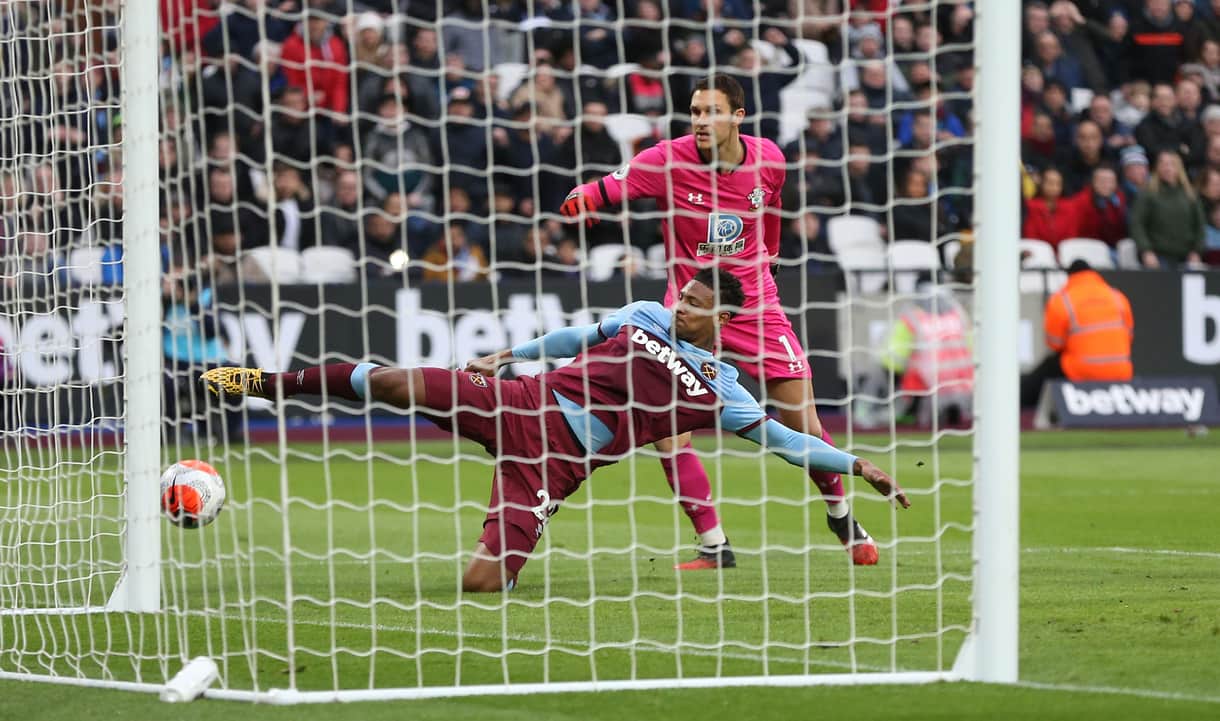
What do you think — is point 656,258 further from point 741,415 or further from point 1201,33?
point 741,415

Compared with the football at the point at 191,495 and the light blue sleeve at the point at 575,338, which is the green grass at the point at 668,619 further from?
the light blue sleeve at the point at 575,338

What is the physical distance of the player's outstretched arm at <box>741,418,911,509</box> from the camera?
6.17 meters

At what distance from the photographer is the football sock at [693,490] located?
7309 mm

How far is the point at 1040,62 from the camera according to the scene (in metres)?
18.3

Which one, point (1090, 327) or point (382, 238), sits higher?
point (382, 238)

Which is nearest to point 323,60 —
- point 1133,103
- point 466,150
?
point 466,150

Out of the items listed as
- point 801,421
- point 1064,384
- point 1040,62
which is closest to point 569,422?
point 801,421

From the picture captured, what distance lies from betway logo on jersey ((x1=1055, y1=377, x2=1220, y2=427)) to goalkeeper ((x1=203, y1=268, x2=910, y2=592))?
361 inches

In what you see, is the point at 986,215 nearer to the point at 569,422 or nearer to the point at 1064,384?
the point at 569,422

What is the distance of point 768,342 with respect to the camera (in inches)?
297

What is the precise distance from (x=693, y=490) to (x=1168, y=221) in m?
11.0

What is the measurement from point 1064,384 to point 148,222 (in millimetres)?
10996

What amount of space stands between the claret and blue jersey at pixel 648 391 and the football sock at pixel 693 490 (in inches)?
17.4

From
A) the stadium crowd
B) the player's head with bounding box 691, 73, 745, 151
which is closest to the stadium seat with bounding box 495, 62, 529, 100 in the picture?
the stadium crowd
